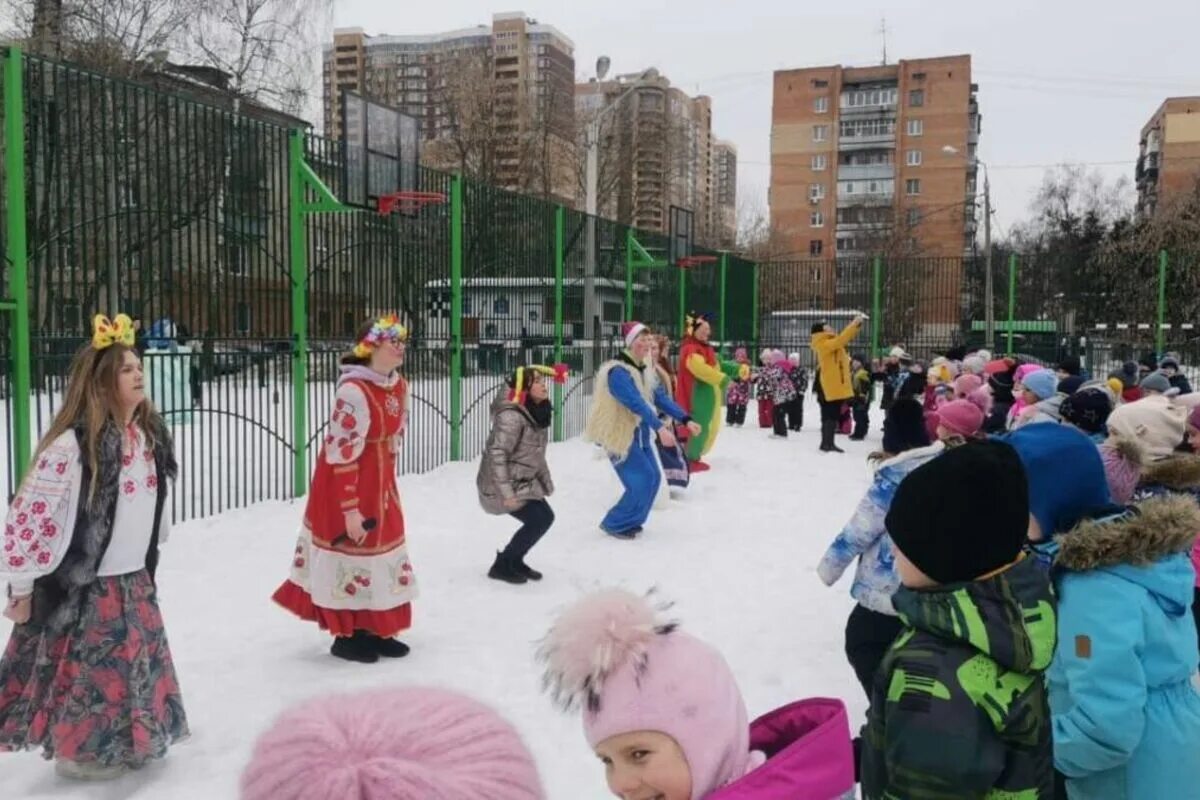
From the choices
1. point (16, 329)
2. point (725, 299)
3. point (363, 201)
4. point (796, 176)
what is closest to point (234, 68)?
point (725, 299)

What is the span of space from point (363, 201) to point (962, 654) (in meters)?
8.46

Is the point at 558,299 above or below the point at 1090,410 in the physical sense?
above

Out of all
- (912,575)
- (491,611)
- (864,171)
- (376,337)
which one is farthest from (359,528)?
(864,171)

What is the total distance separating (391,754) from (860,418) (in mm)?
14356

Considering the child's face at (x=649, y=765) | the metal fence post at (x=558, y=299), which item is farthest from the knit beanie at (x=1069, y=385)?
the metal fence post at (x=558, y=299)

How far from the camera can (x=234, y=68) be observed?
23125 millimetres

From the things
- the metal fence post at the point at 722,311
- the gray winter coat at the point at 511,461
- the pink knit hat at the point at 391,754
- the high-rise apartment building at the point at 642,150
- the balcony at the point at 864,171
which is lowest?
the gray winter coat at the point at 511,461

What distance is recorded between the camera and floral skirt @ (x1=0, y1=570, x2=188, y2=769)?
143 inches

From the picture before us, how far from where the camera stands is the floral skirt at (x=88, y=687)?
143 inches

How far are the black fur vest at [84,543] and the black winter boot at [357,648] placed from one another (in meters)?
1.67

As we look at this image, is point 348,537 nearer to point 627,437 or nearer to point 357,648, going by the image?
point 357,648

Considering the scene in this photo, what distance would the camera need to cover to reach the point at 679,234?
18.9 m

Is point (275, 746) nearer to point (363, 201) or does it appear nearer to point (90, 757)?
point (90, 757)

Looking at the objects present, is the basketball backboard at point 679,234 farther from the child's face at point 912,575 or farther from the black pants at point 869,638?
the child's face at point 912,575
